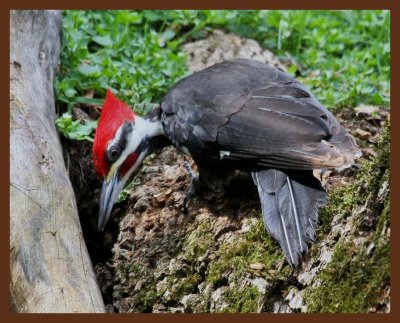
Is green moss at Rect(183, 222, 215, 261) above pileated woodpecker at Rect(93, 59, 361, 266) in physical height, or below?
below

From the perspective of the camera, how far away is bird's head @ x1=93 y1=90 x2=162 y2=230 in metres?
4.97

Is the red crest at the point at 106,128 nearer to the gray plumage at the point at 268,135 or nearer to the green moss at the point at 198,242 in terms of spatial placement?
the gray plumage at the point at 268,135

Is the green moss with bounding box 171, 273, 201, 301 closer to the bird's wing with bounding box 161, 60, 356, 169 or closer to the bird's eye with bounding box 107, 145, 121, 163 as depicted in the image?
the bird's wing with bounding box 161, 60, 356, 169

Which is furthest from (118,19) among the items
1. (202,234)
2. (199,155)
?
(202,234)

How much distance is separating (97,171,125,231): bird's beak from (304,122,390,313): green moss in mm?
1587

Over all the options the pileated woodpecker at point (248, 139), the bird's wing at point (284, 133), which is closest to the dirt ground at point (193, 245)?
the pileated woodpecker at point (248, 139)

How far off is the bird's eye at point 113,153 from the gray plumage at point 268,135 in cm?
35

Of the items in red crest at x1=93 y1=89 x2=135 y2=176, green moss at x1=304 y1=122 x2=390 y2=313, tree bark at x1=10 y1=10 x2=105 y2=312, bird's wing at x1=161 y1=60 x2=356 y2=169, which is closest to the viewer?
green moss at x1=304 y1=122 x2=390 y2=313

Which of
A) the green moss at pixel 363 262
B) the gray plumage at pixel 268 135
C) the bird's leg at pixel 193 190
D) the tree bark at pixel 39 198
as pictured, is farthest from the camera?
the bird's leg at pixel 193 190

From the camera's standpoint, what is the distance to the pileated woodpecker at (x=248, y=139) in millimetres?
4277

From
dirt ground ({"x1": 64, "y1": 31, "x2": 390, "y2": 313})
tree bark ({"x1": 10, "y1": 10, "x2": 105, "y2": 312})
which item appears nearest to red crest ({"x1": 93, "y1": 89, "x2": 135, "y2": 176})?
tree bark ({"x1": 10, "y1": 10, "x2": 105, "y2": 312})

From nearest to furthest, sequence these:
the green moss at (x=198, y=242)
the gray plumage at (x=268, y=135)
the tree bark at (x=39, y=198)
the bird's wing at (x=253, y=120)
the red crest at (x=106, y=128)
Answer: the tree bark at (x=39, y=198) → the gray plumage at (x=268, y=135) → the bird's wing at (x=253, y=120) → the green moss at (x=198, y=242) → the red crest at (x=106, y=128)

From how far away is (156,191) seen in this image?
5.31 m

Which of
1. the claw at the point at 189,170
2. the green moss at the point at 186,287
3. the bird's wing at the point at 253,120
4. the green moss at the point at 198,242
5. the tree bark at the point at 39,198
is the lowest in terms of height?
the green moss at the point at 186,287
